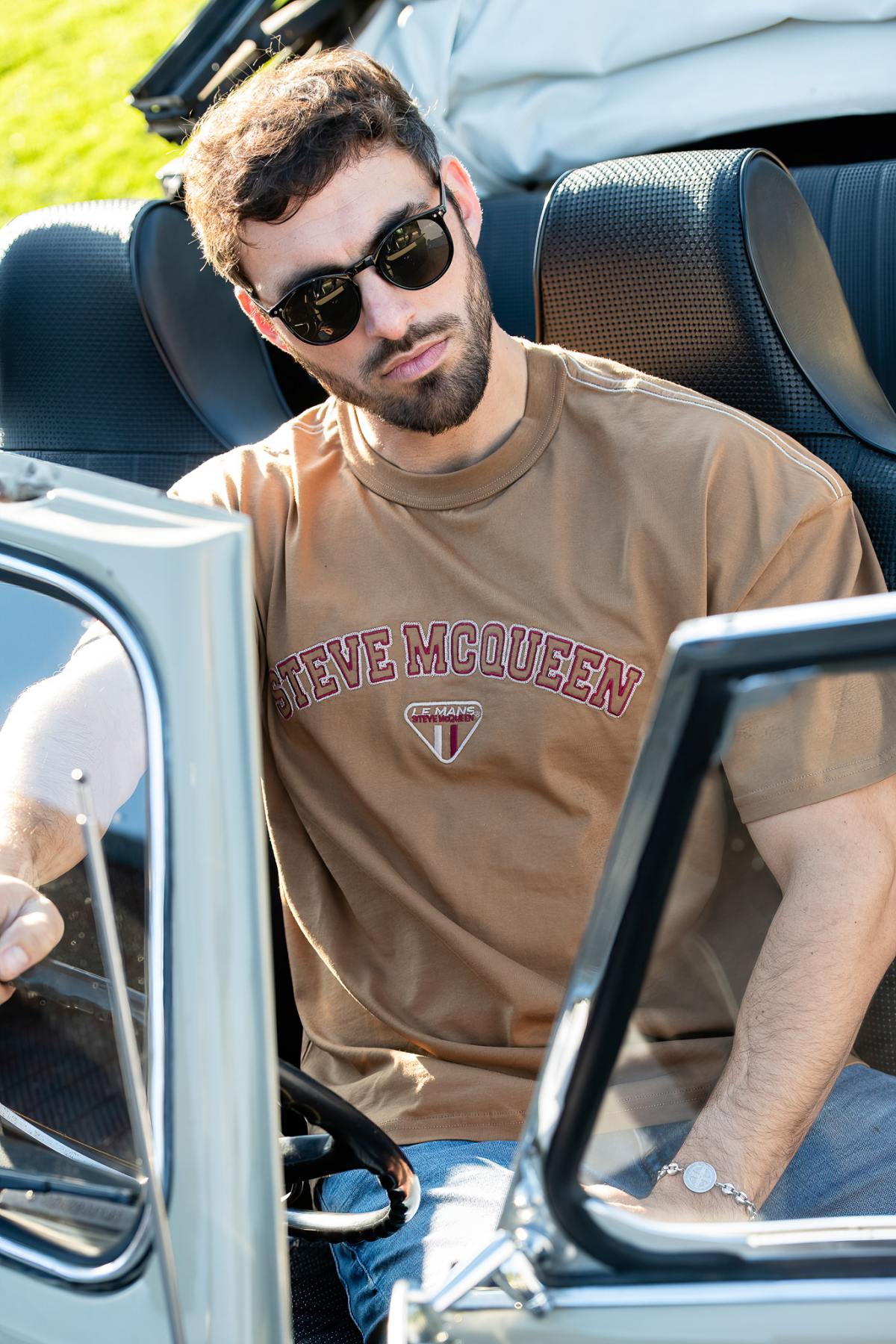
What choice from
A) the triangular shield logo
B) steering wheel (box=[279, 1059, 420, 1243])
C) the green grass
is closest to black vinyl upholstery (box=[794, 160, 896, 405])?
the triangular shield logo

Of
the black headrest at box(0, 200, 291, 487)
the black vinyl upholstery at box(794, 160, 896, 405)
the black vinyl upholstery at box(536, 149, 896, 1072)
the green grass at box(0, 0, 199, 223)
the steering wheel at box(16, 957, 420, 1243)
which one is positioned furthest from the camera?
the green grass at box(0, 0, 199, 223)

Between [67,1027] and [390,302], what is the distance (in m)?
0.94

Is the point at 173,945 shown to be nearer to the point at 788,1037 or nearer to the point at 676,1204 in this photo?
the point at 676,1204

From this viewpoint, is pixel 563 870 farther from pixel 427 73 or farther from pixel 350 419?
pixel 427 73

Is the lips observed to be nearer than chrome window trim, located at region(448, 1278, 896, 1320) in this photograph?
No

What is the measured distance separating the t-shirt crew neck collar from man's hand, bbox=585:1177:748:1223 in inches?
33.3

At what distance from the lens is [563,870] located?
1.56 metres

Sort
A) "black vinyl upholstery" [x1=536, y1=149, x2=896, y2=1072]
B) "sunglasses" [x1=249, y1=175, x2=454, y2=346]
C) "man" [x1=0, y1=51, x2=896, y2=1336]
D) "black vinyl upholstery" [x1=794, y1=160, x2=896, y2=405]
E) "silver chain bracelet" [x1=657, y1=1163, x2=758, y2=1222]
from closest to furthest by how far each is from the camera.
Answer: "silver chain bracelet" [x1=657, y1=1163, x2=758, y2=1222], "man" [x1=0, y1=51, x2=896, y2=1336], "sunglasses" [x1=249, y1=175, x2=454, y2=346], "black vinyl upholstery" [x1=536, y1=149, x2=896, y2=1072], "black vinyl upholstery" [x1=794, y1=160, x2=896, y2=405]

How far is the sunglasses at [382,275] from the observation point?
1645 mm

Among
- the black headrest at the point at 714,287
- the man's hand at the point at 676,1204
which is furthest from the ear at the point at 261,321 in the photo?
the man's hand at the point at 676,1204

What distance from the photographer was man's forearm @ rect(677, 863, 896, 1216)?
112cm

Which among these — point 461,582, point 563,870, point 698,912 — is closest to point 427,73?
point 461,582

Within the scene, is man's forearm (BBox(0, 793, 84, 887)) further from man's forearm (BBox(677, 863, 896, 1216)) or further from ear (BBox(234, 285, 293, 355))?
ear (BBox(234, 285, 293, 355))

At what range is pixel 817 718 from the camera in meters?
0.97
